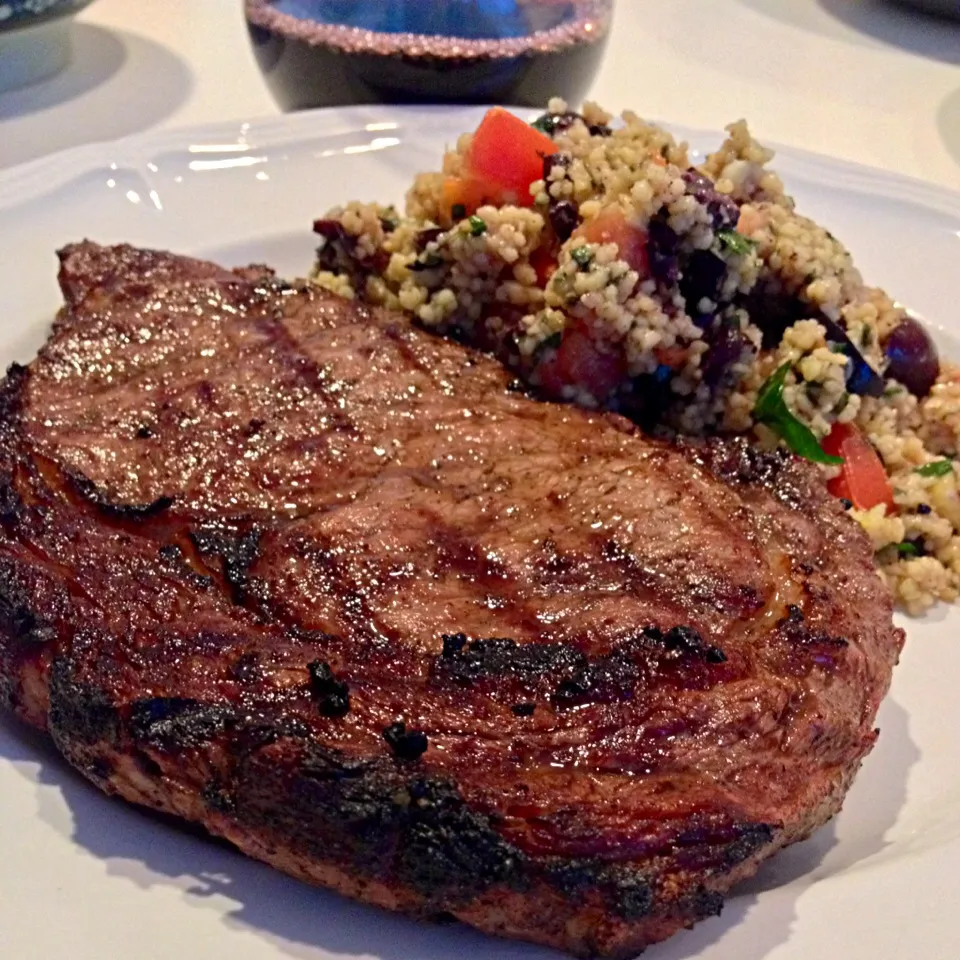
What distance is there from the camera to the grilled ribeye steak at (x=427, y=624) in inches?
58.7

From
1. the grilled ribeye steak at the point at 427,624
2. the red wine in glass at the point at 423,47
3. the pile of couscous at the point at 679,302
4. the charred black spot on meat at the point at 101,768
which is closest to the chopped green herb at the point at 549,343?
the pile of couscous at the point at 679,302

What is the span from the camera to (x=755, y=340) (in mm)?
2461

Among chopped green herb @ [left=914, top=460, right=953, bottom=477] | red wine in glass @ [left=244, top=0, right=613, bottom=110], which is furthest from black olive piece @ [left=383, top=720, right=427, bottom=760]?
red wine in glass @ [left=244, top=0, right=613, bottom=110]

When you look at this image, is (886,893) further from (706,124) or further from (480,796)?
(706,124)

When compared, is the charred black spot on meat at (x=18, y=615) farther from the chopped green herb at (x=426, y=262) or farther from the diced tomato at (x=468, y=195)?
the diced tomato at (x=468, y=195)

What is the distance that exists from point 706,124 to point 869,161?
0.70m

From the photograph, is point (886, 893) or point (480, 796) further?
point (886, 893)

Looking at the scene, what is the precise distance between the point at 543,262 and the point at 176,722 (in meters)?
1.38

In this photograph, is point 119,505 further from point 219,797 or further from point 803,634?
point 803,634

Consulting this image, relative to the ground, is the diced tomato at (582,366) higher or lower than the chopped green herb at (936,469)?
higher

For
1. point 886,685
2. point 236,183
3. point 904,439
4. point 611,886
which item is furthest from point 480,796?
point 236,183

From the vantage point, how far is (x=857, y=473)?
2480 mm

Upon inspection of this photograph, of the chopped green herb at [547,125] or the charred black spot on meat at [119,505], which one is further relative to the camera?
the chopped green herb at [547,125]

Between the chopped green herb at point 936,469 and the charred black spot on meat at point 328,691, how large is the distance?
5.20 ft
